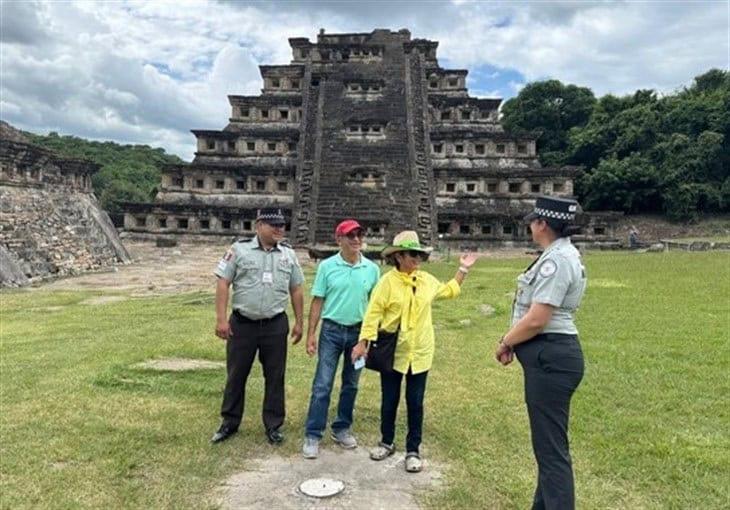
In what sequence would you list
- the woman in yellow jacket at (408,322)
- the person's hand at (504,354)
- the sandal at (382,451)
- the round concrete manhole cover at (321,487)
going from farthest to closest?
the sandal at (382,451) < the woman in yellow jacket at (408,322) < the round concrete manhole cover at (321,487) < the person's hand at (504,354)

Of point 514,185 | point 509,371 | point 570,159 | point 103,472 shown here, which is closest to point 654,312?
point 509,371

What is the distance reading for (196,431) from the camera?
15.7ft

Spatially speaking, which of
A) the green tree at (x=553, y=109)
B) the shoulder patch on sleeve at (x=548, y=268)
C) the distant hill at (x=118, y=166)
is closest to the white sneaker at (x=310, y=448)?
the shoulder patch on sleeve at (x=548, y=268)

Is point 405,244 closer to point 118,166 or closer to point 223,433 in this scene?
point 223,433

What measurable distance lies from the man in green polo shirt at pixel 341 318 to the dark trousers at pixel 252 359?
0.29 m

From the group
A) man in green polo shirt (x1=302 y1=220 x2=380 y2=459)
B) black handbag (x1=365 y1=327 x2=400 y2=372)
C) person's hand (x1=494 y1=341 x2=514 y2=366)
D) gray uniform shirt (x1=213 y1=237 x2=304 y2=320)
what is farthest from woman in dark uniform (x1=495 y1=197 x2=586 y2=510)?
gray uniform shirt (x1=213 y1=237 x2=304 y2=320)

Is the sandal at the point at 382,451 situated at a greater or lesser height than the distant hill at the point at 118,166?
lesser

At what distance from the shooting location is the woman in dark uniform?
3.09 meters

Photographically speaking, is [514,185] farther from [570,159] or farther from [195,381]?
[195,381]

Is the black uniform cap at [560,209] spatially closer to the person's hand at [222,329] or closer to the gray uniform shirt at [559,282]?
the gray uniform shirt at [559,282]

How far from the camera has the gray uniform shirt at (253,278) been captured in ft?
15.0

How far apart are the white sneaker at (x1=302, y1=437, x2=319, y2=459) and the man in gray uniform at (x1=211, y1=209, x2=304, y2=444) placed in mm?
302

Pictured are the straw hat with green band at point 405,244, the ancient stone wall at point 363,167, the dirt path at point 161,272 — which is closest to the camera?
the straw hat with green band at point 405,244

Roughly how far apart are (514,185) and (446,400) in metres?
22.1
